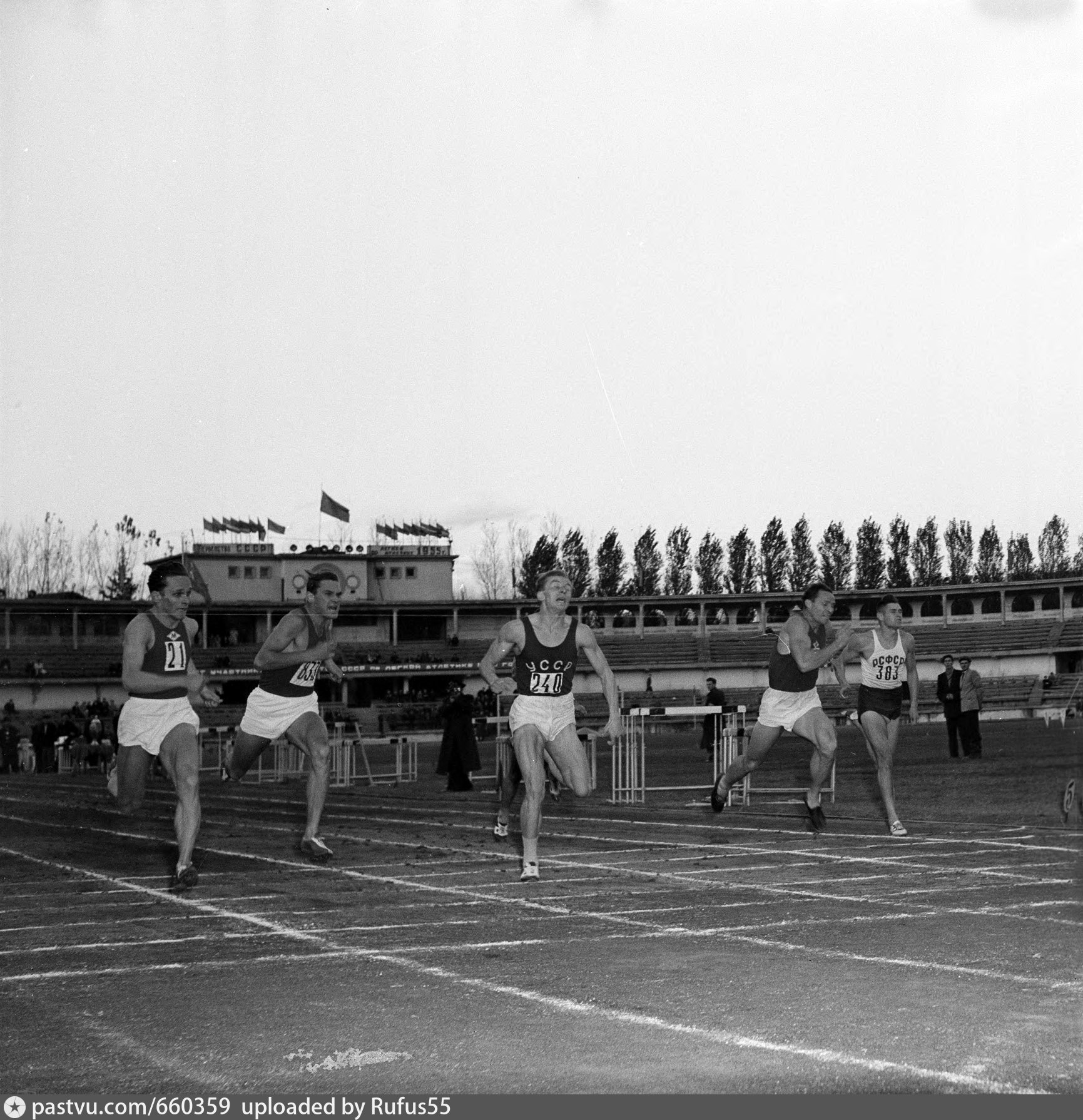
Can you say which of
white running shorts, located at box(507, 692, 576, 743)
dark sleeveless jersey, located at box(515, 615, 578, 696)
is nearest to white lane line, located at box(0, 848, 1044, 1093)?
white running shorts, located at box(507, 692, 576, 743)

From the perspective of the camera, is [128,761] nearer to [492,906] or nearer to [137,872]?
[137,872]

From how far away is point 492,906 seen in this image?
8.09m

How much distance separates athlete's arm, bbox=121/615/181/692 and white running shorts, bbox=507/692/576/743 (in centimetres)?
220

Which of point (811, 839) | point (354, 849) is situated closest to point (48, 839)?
point (354, 849)

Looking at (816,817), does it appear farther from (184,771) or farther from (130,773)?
(130,773)

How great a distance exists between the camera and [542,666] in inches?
386

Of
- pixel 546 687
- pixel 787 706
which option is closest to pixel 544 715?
pixel 546 687

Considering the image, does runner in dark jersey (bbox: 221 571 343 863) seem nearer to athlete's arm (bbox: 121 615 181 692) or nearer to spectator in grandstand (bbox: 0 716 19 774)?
athlete's arm (bbox: 121 615 181 692)

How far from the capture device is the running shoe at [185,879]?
8.97m

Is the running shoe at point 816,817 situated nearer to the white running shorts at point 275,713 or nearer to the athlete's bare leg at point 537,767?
the athlete's bare leg at point 537,767

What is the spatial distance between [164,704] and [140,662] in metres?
0.34

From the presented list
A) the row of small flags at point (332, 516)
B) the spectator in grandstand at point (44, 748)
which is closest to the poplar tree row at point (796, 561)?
the row of small flags at point (332, 516)

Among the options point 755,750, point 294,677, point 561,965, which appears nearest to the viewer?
point 561,965

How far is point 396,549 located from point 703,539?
34.1 meters
